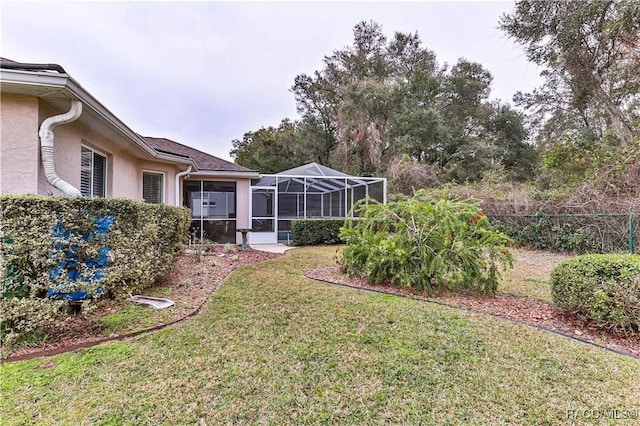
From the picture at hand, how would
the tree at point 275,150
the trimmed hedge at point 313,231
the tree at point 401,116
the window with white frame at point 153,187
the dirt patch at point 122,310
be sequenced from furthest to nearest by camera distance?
the tree at point 275,150 → the tree at point 401,116 → the trimmed hedge at point 313,231 → the window with white frame at point 153,187 → the dirt patch at point 122,310

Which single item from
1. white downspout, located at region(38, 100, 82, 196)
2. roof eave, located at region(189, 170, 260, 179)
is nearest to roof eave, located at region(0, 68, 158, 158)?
white downspout, located at region(38, 100, 82, 196)

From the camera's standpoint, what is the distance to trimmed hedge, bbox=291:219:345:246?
1288 cm

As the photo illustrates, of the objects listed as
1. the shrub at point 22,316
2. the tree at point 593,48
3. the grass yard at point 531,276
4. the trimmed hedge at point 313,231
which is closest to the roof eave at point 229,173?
the trimmed hedge at point 313,231

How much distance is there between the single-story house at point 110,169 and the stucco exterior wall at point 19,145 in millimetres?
10

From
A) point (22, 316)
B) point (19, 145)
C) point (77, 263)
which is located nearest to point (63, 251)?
point (77, 263)

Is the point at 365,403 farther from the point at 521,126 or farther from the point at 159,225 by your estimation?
the point at 521,126

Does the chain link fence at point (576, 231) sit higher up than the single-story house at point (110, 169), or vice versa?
the single-story house at point (110, 169)

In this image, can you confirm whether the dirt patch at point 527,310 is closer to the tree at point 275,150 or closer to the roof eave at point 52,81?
the roof eave at point 52,81

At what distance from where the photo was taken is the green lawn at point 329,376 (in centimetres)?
223

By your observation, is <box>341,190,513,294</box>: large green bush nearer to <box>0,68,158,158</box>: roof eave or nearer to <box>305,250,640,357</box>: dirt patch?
<box>305,250,640,357</box>: dirt patch

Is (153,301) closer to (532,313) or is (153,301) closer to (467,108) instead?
(532,313)

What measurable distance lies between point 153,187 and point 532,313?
983 cm

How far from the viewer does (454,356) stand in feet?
9.98

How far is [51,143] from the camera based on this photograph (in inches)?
176
